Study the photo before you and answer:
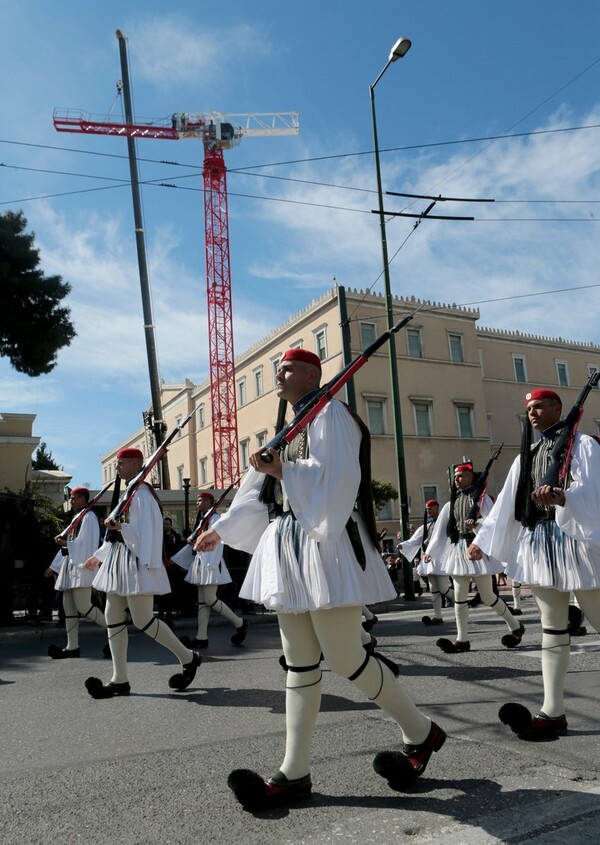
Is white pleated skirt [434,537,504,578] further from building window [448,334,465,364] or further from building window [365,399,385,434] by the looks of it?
building window [448,334,465,364]

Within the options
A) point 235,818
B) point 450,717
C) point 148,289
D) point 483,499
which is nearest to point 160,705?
point 450,717

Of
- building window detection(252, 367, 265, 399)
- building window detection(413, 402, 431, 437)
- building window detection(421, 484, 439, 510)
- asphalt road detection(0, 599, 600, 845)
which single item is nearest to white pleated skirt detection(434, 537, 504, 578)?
asphalt road detection(0, 599, 600, 845)

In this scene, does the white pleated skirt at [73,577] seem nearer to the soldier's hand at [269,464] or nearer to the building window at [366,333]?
the soldier's hand at [269,464]

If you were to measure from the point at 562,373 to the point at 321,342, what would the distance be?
18.6m

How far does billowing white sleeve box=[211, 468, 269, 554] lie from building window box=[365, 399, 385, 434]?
38.7 meters

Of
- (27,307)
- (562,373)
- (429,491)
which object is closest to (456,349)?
(429,491)

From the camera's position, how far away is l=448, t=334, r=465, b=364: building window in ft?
153

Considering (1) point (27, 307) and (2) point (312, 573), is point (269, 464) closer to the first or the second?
(2) point (312, 573)

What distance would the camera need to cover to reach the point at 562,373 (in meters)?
52.0

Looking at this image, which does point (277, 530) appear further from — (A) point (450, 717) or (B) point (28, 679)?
(B) point (28, 679)

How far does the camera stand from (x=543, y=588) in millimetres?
4613

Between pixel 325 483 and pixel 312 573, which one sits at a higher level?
pixel 325 483

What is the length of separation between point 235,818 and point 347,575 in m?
1.15

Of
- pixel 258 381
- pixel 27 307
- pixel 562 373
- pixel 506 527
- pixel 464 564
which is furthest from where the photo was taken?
pixel 562 373
